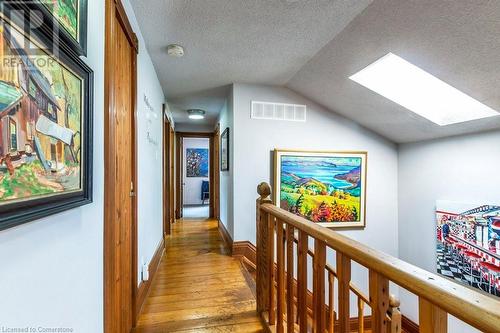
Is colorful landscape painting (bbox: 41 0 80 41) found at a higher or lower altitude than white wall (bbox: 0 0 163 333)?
higher

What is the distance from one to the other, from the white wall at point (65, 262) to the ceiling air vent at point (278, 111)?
2152mm

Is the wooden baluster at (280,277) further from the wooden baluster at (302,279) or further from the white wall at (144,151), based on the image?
the white wall at (144,151)

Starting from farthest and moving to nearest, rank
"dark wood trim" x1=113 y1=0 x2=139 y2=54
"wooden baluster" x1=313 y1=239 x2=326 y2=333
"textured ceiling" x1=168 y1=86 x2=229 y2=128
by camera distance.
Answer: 1. "textured ceiling" x1=168 y1=86 x2=229 y2=128
2. "dark wood trim" x1=113 y1=0 x2=139 y2=54
3. "wooden baluster" x1=313 y1=239 x2=326 y2=333

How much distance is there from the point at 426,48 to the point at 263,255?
1.93 meters

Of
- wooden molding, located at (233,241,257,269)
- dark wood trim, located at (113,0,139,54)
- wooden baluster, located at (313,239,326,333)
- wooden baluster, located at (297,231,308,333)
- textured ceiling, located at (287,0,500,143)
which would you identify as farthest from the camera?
wooden molding, located at (233,241,257,269)

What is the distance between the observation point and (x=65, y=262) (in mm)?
809

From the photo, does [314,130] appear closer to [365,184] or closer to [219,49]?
[365,184]

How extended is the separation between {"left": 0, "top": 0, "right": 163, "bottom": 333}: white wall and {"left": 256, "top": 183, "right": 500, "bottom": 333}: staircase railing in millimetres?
932

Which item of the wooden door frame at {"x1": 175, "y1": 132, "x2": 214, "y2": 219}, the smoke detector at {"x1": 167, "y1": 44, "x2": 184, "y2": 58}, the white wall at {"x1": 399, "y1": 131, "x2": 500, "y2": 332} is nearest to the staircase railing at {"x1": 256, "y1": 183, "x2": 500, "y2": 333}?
the smoke detector at {"x1": 167, "y1": 44, "x2": 184, "y2": 58}

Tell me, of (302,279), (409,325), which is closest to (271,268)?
(302,279)

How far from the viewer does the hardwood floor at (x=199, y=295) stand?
1730mm

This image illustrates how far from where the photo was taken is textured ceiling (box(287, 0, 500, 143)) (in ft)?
4.87

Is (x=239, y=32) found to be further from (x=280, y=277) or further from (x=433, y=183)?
(x=433, y=183)

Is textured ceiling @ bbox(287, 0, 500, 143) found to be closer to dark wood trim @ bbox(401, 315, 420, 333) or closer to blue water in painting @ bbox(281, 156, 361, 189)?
blue water in painting @ bbox(281, 156, 361, 189)
